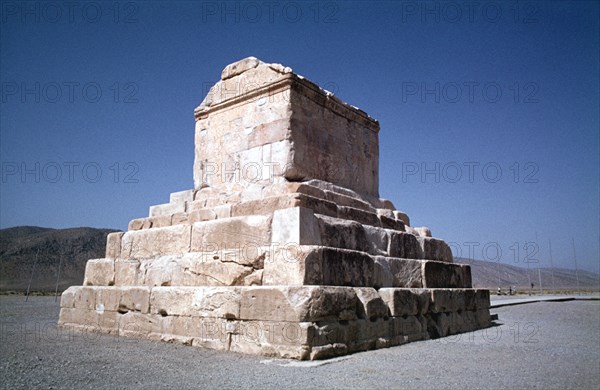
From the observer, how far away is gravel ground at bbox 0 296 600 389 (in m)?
3.73

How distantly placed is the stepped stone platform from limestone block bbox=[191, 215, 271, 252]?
1 cm

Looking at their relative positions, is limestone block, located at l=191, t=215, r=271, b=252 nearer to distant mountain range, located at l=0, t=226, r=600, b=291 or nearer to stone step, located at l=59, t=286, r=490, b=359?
stone step, located at l=59, t=286, r=490, b=359

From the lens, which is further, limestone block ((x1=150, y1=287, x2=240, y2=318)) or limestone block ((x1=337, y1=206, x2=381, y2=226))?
limestone block ((x1=337, y1=206, x2=381, y2=226))

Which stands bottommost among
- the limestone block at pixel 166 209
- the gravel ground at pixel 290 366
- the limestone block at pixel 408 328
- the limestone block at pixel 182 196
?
the gravel ground at pixel 290 366

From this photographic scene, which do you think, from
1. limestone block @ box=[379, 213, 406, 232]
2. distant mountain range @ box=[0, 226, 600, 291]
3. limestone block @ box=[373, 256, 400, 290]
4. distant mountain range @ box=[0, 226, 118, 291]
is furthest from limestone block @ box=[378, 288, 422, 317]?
distant mountain range @ box=[0, 226, 118, 291]

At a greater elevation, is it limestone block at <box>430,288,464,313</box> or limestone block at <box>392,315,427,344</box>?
limestone block at <box>430,288,464,313</box>

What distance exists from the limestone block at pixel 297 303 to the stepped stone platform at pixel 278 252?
14 millimetres

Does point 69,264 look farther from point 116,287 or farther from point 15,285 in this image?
point 116,287

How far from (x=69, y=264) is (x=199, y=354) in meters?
42.4

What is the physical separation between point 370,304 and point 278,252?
1.23 meters

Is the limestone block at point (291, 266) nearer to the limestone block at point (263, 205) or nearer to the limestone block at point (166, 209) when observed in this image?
the limestone block at point (263, 205)

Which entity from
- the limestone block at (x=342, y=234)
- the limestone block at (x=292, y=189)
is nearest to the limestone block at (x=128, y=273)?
the limestone block at (x=292, y=189)

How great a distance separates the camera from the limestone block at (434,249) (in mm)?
7453

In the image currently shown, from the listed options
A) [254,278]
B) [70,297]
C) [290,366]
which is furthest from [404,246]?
[70,297]
